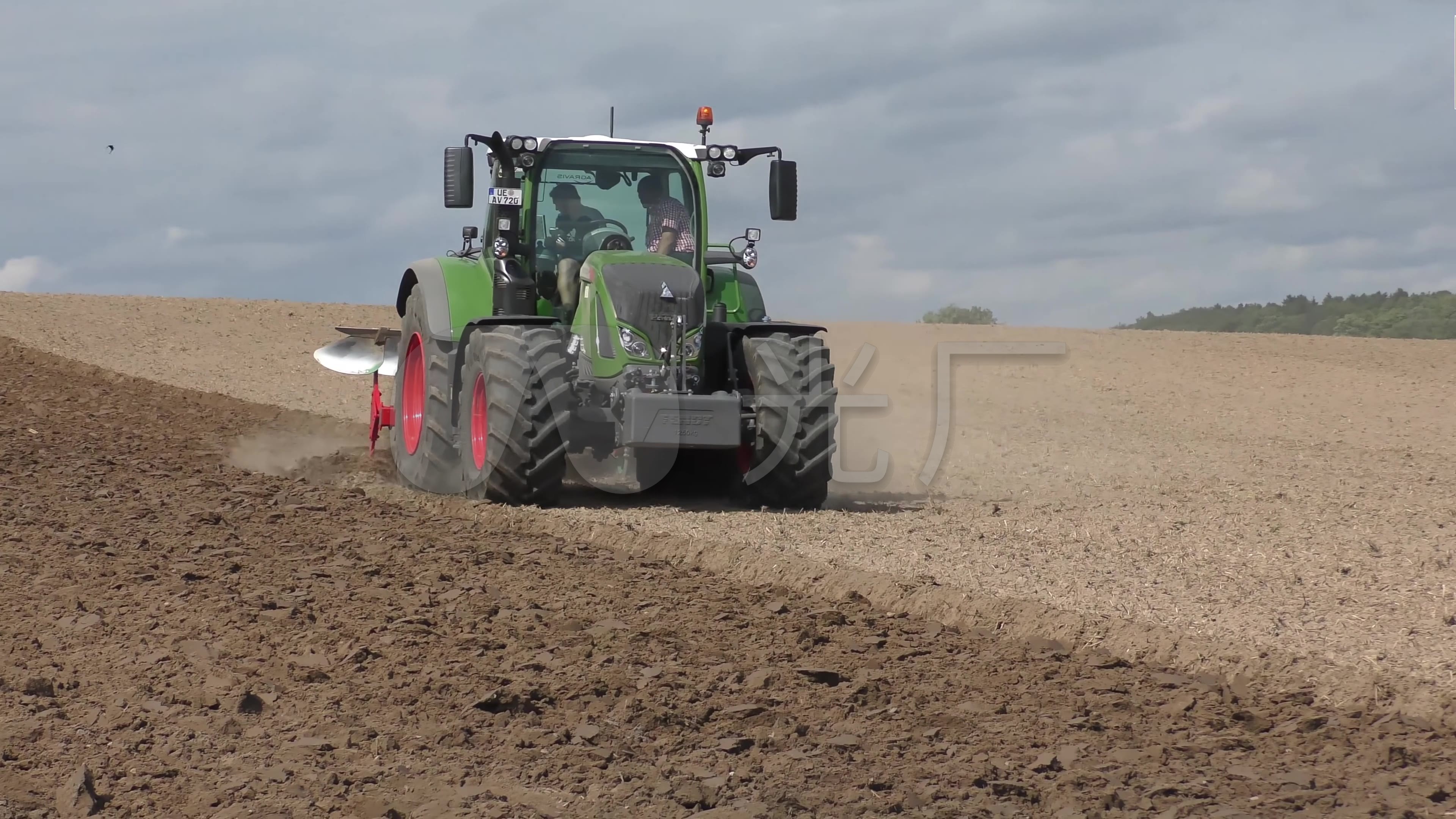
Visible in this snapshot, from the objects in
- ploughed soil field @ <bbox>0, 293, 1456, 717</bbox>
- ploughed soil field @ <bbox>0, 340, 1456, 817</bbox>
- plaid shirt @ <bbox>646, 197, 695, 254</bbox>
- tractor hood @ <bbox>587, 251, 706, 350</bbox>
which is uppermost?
plaid shirt @ <bbox>646, 197, 695, 254</bbox>

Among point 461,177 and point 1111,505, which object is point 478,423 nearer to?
point 461,177

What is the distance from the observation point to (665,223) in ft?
33.0

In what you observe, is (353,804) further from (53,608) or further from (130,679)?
(53,608)

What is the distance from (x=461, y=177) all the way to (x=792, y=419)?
8.73 ft

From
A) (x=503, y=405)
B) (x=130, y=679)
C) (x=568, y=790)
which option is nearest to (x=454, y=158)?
(x=503, y=405)

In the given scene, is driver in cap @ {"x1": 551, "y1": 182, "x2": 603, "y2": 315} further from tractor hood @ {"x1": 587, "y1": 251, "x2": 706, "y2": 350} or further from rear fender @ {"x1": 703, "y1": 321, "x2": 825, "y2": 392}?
rear fender @ {"x1": 703, "y1": 321, "x2": 825, "y2": 392}

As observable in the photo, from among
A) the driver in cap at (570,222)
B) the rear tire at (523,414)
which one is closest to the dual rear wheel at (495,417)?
the rear tire at (523,414)

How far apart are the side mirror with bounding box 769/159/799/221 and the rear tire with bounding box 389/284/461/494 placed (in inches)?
100

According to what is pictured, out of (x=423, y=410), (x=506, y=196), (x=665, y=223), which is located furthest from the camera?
(x=423, y=410)

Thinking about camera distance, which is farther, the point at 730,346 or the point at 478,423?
the point at 730,346

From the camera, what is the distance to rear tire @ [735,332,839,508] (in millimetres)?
9141

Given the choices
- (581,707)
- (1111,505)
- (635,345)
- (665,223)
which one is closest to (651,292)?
(635,345)

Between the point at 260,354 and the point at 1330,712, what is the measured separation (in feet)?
70.1

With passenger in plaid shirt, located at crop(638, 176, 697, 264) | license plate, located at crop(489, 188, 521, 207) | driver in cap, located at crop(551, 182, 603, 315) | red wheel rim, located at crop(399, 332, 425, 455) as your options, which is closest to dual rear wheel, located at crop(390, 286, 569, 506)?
red wheel rim, located at crop(399, 332, 425, 455)
